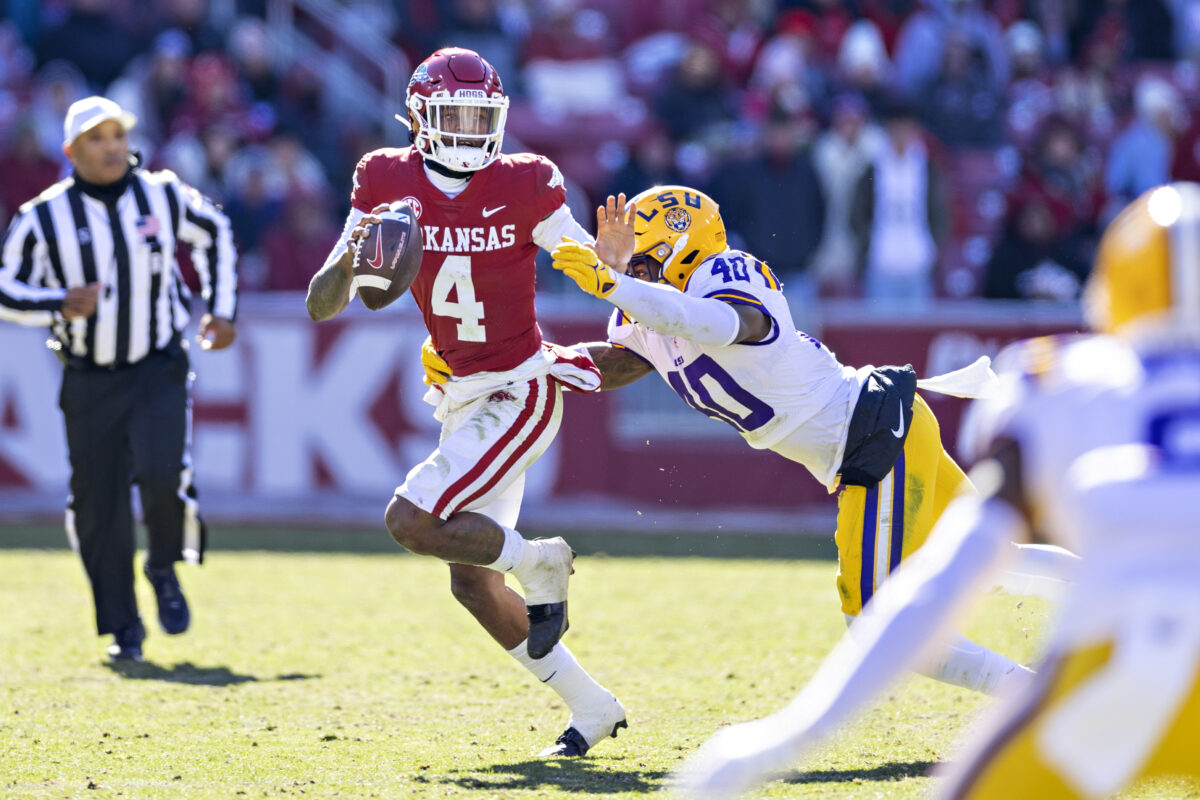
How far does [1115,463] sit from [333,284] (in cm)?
251

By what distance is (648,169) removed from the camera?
1039cm

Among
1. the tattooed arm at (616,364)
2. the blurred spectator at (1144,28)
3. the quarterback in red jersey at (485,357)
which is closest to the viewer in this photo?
the quarterback in red jersey at (485,357)

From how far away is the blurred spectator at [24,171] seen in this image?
418 inches

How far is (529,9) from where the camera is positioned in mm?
12789

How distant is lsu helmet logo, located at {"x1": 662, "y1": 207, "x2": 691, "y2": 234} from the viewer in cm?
447

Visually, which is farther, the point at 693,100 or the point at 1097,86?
the point at 1097,86

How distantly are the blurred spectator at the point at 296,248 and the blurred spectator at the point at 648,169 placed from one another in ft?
6.39

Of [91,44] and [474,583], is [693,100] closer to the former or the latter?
[91,44]

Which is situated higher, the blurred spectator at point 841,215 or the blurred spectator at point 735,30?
the blurred spectator at point 735,30

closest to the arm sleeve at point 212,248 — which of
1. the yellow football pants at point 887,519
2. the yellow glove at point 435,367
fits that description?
the yellow glove at point 435,367

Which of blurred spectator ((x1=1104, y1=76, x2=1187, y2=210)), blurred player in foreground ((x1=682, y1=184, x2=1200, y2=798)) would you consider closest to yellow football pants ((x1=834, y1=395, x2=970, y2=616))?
blurred player in foreground ((x1=682, y1=184, x2=1200, y2=798))

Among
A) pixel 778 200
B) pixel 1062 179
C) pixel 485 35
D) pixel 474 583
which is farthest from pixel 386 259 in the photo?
pixel 485 35

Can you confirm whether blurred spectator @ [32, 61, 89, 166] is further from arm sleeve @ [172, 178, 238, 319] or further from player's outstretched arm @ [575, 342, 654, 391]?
player's outstretched arm @ [575, 342, 654, 391]

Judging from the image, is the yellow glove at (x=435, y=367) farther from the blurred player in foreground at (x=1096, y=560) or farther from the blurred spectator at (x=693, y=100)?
the blurred spectator at (x=693, y=100)
